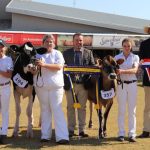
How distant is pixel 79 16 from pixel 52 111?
33.3m

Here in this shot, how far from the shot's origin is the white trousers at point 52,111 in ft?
26.7

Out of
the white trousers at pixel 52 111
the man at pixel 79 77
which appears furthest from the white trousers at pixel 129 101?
the white trousers at pixel 52 111

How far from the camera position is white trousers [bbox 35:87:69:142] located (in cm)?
815

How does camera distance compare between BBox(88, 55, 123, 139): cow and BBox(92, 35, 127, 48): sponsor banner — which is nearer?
BBox(88, 55, 123, 139): cow

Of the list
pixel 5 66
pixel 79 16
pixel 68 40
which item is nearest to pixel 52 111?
pixel 5 66

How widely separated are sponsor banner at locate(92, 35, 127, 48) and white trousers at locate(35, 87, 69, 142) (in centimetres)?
2425

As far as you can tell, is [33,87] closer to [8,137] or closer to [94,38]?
[8,137]

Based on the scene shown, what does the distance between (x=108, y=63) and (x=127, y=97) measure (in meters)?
0.79

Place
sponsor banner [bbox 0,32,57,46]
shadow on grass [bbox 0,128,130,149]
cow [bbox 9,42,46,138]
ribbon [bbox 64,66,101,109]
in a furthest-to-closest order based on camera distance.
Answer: sponsor banner [bbox 0,32,57,46] → ribbon [bbox 64,66,101,109] → cow [bbox 9,42,46,138] → shadow on grass [bbox 0,128,130,149]

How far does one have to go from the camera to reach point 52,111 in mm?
8234

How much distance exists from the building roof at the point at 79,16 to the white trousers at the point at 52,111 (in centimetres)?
3042

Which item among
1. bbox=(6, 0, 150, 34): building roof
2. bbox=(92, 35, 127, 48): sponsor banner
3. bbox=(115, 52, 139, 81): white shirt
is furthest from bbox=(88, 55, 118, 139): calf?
bbox=(6, 0, 150, 34): building roof

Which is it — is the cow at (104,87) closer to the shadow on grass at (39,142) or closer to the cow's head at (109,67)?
the cow's head at (109,67)

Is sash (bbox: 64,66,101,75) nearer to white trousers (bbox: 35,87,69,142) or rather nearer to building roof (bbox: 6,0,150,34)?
white trousers (bbox: 35,87,69,142)
